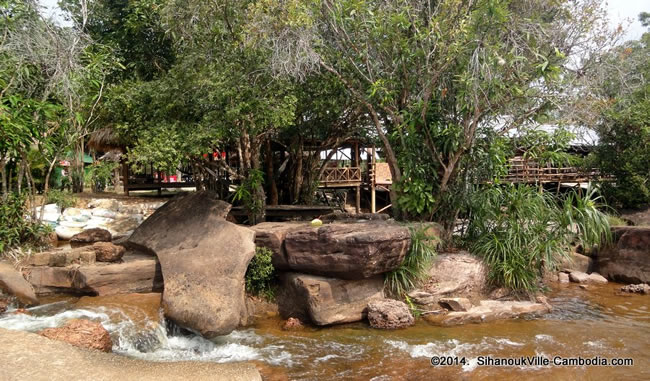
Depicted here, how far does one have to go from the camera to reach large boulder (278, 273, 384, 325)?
6.19 metres

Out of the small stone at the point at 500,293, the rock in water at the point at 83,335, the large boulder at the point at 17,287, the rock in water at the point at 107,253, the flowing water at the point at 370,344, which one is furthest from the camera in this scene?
the small stone at the point at 500,293

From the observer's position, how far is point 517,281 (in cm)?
713

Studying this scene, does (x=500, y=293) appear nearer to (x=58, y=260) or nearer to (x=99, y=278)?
(x=99, y=278)

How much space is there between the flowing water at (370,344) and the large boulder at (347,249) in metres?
0.83

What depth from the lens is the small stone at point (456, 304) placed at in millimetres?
6492

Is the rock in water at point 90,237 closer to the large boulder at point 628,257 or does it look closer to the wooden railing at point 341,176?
the wooden railing at point 341,176

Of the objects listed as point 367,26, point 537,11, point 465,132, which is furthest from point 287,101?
point 537,11

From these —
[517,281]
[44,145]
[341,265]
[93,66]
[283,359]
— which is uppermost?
[93,66]

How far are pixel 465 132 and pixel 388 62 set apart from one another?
1923 mm

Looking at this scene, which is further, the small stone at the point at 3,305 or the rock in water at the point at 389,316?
the rock in water at the point at 389,316

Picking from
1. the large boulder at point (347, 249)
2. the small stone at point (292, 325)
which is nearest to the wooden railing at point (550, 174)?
the large boulder at point (347, 249)

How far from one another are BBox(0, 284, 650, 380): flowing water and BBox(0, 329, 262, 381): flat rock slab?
2.62 ft

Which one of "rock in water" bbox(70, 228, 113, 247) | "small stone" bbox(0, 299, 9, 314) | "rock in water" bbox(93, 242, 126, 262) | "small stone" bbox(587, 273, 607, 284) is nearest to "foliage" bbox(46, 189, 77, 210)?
"rock in water" bbox(70, 228, 113, 247)

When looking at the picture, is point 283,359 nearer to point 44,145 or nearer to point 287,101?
point 287,101
